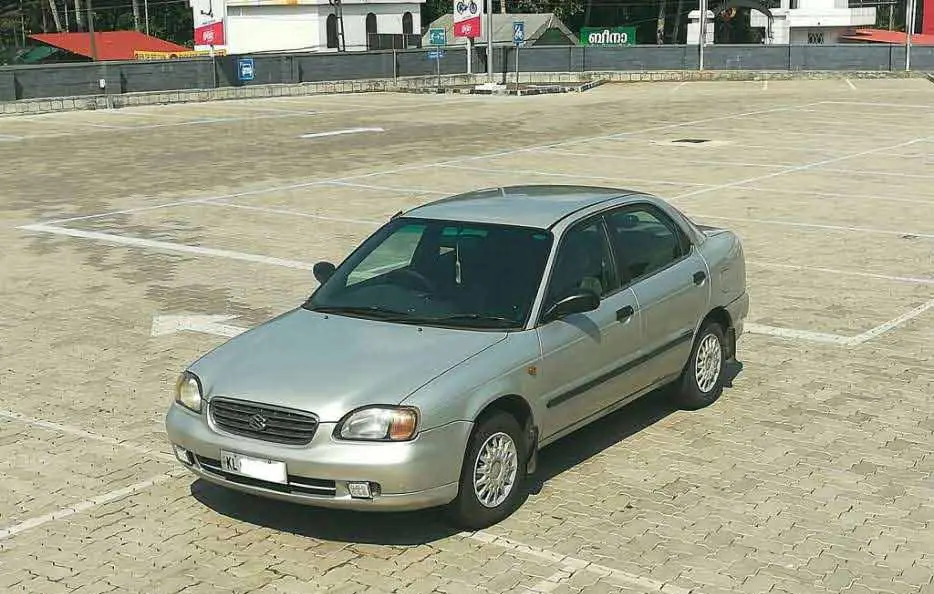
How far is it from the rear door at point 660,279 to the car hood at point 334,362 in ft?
4.71

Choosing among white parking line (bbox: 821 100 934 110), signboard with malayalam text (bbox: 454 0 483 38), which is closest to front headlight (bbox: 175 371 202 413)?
white parking line (bbox: 821 100 934 110)

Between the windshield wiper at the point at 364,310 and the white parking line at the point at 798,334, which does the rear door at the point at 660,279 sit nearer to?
the windshield wiper at the point at 364,310

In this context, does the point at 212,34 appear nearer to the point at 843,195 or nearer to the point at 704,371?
the point at 843,195

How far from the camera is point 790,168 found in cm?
2344

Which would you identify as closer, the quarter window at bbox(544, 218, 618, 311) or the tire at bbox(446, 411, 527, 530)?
the tire at bbox(446, 411, 527, 530)

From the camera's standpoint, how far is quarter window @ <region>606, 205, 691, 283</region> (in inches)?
318

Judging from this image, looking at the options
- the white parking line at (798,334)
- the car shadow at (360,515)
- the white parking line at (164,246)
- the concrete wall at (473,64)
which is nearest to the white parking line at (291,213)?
the white parking line at (164,246)

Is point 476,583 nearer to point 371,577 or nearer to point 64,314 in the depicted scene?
point 371,577

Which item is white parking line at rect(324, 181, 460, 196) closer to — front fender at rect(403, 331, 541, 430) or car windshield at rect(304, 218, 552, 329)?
car windshield at rect(304, 218, 552, 329)

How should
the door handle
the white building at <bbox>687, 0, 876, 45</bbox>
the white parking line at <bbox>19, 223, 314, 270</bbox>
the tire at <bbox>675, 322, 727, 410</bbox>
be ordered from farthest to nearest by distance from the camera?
1. the white building at <bbox>687, 0, 876, 45</bbox>
2. the white parking line at <bbox>19, 223, 314, 270</bbox>
3. the tire at <bbox>675, 322, 727, 410</bbox>
4. the door handle

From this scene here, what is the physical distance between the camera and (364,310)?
7496 mm

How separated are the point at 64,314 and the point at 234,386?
6171mm

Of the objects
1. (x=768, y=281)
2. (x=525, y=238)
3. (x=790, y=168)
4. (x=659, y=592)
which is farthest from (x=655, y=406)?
(x=790, y=168)

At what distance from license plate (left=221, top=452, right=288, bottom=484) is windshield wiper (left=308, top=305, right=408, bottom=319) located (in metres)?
1.33
